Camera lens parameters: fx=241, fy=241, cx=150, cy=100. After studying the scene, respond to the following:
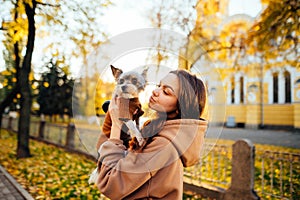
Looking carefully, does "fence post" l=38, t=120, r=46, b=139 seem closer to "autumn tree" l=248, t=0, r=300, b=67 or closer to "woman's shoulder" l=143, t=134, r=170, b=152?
"autumn tree" l=248, t=0, r=300, b=67

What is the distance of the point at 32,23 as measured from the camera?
7.61m

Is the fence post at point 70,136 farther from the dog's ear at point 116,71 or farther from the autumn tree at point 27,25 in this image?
the dog's ear at point 116,71

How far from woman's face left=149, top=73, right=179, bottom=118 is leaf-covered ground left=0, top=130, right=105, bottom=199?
4.22 m

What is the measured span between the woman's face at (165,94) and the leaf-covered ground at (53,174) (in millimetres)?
4220

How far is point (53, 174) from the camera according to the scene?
6.28 metres

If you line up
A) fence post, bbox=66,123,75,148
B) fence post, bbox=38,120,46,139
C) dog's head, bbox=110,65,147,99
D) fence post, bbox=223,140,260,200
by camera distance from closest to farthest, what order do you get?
1. dog's head, bbox=110,65,147,99
2. fence post, bbox=223,140,260,200
3. fence post, bbox=66,123,75,148
4. fence post, bbox=38,120,46,139

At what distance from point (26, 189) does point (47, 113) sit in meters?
20.4

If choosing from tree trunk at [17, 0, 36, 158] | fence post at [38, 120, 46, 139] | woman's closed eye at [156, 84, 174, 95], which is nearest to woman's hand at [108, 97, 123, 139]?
woman's closed eye at [156, 84, 174, 95]

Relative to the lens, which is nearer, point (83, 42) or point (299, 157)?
point (299, 157)

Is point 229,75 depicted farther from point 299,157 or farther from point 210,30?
point 299,157

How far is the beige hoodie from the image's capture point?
41.2 inches

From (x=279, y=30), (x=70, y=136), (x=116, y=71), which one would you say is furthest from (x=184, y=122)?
(x=70, y=136)

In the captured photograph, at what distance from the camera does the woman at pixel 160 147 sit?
1055 mm

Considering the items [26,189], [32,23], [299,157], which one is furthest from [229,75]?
[26,189]
